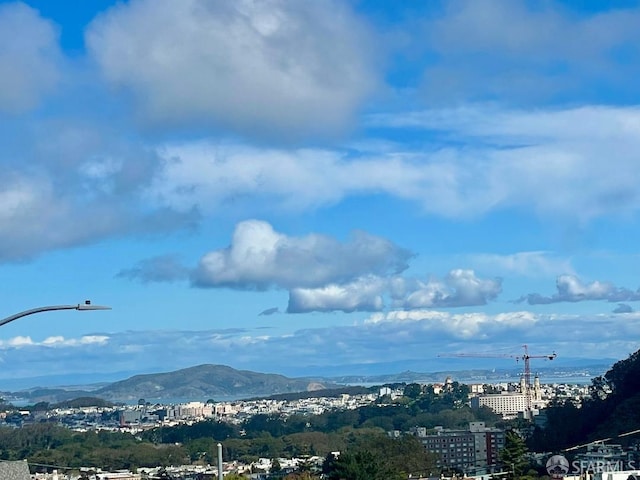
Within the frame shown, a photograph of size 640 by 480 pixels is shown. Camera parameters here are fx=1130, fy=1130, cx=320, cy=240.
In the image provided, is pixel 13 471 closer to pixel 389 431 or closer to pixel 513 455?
pixel 513 455

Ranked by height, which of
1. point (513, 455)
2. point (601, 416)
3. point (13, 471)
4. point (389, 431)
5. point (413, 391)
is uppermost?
point (413, 391)

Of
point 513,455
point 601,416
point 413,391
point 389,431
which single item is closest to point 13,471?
point 513,455

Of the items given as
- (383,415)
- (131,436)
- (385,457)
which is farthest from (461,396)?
(385,457)

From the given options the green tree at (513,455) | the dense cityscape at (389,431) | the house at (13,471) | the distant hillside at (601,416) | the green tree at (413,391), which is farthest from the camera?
the green tree at (413,391)

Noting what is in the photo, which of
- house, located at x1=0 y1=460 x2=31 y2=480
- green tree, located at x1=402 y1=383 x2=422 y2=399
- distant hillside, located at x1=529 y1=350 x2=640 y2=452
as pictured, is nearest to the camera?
house, located at x1=0 y1=460 x2=31 y2=480

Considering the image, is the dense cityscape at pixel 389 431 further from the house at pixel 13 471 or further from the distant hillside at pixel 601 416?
the house at pixel 13 471

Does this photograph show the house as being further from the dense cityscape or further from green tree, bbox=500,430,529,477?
the dense cityscape

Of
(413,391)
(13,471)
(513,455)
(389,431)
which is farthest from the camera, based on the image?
(413,391)

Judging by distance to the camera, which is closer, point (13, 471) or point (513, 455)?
point (13, 471)

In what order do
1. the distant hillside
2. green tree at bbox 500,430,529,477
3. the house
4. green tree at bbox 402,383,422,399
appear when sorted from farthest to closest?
green tree at bbox 402,383,422,399
the distant hillside
green tree at bbox 500,430,529,477
the house

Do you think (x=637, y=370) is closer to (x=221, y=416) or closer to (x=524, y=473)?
(x=524, y=473)

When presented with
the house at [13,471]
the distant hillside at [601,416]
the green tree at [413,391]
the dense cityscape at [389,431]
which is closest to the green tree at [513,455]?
the dense cityscape at [389,431]

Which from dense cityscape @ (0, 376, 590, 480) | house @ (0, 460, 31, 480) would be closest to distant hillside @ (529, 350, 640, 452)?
dense cityscape @ (0, 376, 590, 480)
